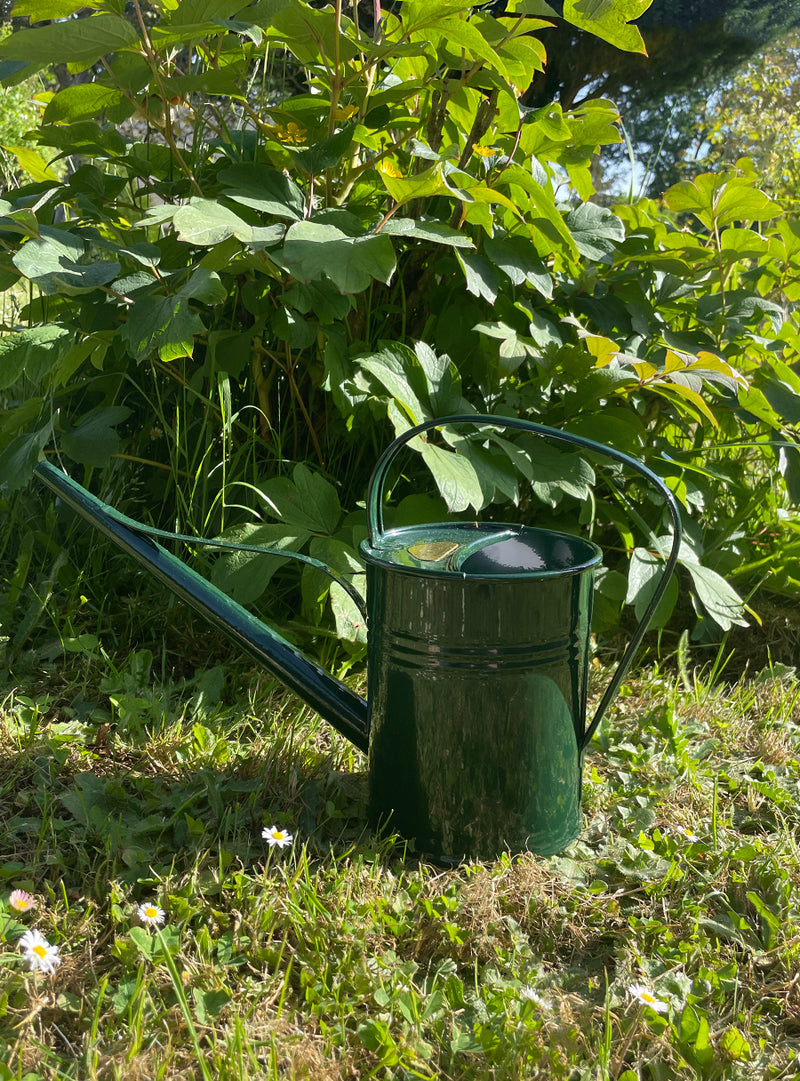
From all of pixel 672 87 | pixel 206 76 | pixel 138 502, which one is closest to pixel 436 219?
pixel 206 76

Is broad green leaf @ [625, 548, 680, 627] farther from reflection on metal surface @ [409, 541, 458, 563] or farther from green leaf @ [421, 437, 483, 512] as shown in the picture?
reflection on metal surface @ [409, 541, 458, 563]

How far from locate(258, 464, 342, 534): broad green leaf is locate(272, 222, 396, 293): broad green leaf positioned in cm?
42

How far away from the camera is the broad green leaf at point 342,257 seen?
1.28 meters

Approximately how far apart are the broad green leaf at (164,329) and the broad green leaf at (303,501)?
1.05ft

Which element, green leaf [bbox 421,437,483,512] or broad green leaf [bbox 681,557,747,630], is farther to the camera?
broad green leaf [bbox 681,557,747,630]

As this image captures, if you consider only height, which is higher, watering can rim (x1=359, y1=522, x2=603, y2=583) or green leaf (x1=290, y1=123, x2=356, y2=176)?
green leaf (x1=290, y1=123, x2=356, y2=176)

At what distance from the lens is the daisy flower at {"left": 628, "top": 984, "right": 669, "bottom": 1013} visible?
1034mm

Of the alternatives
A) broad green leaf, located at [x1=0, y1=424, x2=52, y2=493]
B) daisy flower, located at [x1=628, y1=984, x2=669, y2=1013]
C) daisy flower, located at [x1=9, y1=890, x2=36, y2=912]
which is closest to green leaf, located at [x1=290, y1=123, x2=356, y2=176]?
broad green leaf, located at [x1=0, y1=424, x2=52, y2=493]

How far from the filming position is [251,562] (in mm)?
1556

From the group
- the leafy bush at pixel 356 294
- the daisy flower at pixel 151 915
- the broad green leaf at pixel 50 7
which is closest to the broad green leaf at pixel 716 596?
the leafy bush at pixel 356 294

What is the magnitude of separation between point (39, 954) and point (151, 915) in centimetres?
13

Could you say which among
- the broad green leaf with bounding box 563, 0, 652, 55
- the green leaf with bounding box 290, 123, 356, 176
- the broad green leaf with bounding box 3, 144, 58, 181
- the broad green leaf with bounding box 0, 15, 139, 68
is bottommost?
the green leaf with bounding box 290, 123, 356, 176

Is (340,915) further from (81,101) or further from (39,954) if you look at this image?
(81,101)

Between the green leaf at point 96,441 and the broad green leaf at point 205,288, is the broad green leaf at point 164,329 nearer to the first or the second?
the broad green leaf at point 205,288
